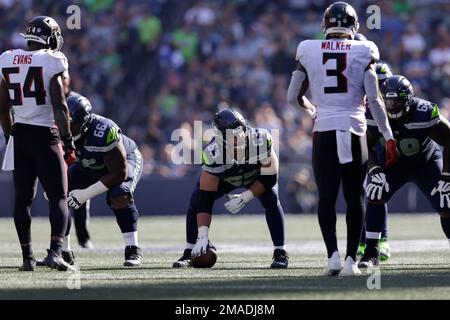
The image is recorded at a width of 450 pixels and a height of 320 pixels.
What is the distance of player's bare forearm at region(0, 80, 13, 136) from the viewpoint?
8.88 metres

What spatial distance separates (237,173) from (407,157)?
1.59m

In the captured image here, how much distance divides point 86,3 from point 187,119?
12.0ft

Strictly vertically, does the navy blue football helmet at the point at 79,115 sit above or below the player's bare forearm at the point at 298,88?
below

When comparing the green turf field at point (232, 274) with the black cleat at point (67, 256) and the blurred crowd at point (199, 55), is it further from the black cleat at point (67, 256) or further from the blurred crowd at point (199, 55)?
the blurred crowd at point (199, 55)

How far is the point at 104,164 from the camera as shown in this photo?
32.1 feet

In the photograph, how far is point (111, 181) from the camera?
9.49 metres

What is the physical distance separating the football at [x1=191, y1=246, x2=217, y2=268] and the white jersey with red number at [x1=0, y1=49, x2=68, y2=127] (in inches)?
65.9

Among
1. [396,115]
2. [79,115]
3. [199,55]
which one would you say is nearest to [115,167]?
[79,115]

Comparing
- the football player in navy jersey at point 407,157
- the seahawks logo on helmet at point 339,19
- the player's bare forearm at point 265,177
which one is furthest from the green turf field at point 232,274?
the seahawks logo on helmet at point 339,19

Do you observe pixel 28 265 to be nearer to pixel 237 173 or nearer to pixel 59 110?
pixel 59 110

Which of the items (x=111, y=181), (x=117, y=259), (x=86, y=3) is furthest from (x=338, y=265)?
(x=86, y=3)

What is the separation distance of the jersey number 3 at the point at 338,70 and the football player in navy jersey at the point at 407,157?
1.25 metres

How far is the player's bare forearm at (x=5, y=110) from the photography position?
8883 millimetres
